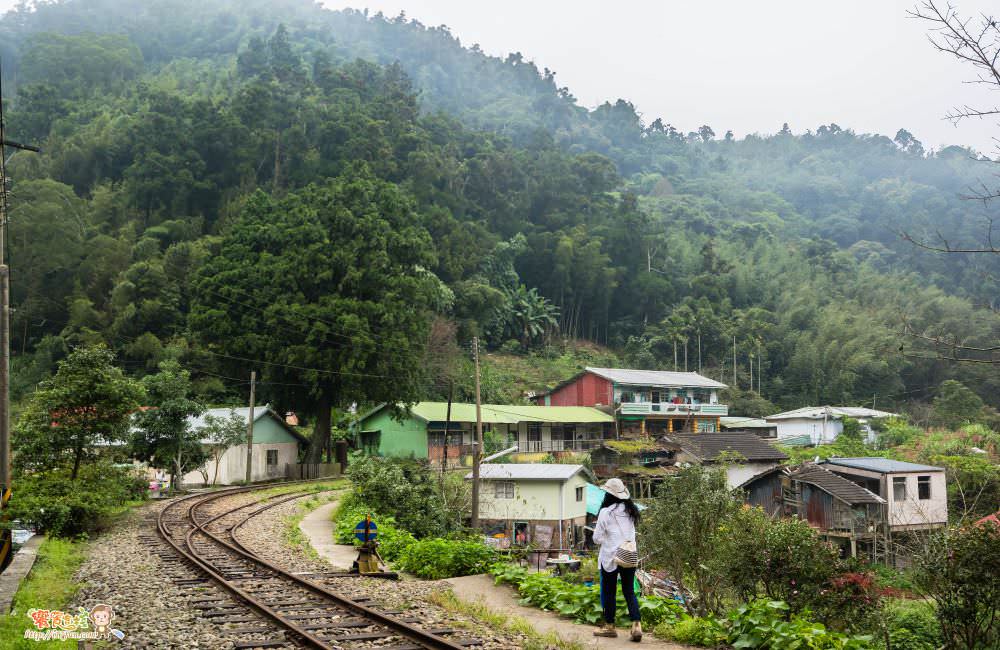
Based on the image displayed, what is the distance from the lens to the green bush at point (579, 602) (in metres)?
6.71

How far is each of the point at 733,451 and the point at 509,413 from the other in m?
13.3

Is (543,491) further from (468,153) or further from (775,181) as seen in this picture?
(775,181)

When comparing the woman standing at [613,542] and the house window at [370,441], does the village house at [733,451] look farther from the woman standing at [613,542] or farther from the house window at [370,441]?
the woman standing at [613,542]

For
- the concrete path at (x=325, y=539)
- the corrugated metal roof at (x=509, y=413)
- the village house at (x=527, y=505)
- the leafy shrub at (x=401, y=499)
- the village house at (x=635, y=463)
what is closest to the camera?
the concrete path at (x=325, y=539)

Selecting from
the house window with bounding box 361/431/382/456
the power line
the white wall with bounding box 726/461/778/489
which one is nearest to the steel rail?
the power line

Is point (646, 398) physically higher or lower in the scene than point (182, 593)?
higher

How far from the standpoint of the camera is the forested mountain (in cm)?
3525

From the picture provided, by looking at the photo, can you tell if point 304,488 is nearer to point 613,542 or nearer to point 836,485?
point 836,485

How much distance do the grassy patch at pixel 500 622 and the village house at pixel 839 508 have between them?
2009cm

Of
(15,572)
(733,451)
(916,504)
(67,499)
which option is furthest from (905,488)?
(15,572)

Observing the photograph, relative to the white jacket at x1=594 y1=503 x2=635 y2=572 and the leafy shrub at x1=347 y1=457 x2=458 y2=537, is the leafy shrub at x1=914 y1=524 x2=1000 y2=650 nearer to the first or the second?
the white jacket at x1=594 y1=503 x2=635 y2=572

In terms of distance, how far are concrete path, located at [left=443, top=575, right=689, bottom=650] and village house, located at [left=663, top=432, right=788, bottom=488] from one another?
25.1 meters

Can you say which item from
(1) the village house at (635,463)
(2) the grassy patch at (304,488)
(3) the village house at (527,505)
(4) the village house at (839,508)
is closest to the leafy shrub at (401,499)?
(3) the village house at (527,505)

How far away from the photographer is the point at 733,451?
3294cm
